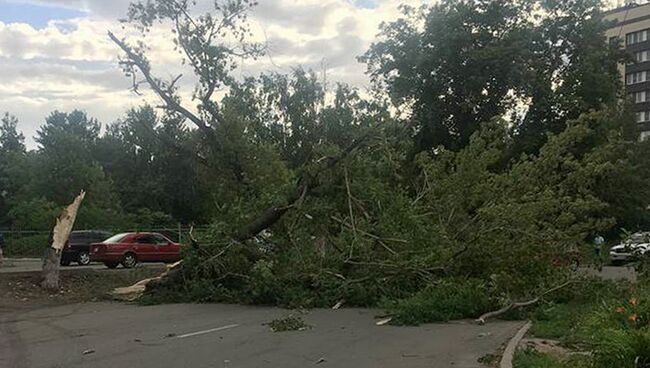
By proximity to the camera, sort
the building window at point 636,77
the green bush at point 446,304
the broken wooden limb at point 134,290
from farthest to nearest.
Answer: the building window at point 636,77
the broken wooden limb at point 134,290
the green bush at point 446,304

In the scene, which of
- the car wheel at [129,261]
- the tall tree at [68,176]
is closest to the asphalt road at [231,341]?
the car wheel at [129,261]

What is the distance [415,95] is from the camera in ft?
126

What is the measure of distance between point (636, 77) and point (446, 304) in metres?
107

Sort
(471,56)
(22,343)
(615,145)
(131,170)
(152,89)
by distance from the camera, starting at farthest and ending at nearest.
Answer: (131,170) → (471,56) → (152,89) → (615,145) → (22,343)

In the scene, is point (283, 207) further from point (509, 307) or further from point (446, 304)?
point (509, 307)

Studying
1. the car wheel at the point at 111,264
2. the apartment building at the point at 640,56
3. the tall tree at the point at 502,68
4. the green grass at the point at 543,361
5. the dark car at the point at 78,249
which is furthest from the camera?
the apartment building at the point at 640,56

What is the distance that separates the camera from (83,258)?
30.6 meters

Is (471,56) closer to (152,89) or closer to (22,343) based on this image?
(152,89)

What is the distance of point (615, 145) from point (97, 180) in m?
37.7

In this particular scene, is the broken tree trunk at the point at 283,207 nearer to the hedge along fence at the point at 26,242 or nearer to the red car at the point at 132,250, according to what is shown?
the red car at the point at 132,250

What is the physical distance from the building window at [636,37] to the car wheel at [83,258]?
93.1 meters

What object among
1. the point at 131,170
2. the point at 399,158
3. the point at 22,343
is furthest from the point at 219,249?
the point at 131,170

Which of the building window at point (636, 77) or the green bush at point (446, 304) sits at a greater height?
the building window at point (636, 77)

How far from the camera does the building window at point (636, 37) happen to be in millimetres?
102625
